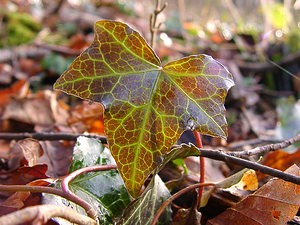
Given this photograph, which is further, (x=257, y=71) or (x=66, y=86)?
(x=257, y=71)

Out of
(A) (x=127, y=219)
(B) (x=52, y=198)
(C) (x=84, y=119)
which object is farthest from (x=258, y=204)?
(C) (x=84, y=119)

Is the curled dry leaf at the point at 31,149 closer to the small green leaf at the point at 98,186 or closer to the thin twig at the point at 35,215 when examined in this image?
the small green leaf at the point at 98,186

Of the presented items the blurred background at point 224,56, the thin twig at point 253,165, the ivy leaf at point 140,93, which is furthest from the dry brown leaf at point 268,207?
the blurred background at point 224,56

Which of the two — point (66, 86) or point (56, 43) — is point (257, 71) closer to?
point (56, 43)

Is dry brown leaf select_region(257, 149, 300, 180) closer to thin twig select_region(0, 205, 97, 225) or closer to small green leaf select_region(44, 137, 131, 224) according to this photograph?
small green leaf select_region(44, 137, 131, 224)

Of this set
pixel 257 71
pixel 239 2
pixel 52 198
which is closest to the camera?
pixel 52 198

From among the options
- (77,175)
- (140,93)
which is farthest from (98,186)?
(140,93)

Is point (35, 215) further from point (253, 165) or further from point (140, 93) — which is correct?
point (253, 165)
